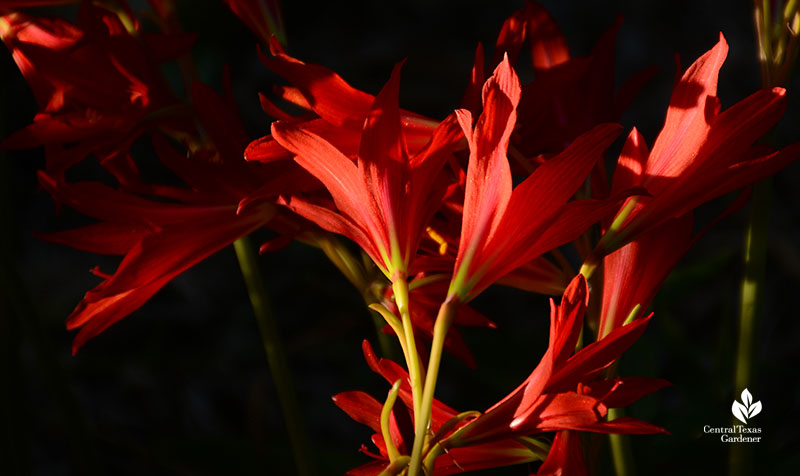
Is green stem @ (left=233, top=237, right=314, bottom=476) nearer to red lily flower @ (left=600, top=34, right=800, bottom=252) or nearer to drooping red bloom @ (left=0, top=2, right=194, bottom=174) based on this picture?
drooping red bloom @ (left=0, top=2, right=194, bottom=174)

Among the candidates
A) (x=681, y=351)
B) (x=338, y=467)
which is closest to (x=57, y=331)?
(x=338, y=467)

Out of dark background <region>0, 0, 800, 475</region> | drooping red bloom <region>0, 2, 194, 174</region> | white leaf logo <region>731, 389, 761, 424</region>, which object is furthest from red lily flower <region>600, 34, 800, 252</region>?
dark background <region>0, 0, 800, 475</region>

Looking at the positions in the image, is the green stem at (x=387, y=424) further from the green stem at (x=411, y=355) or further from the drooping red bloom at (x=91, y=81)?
the drooping red bloom at (x=91, y=81)

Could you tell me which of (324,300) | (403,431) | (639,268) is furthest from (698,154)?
(324,300)

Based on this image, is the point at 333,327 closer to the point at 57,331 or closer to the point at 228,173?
the point at 57,331

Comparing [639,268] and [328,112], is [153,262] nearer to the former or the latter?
[328,112]
